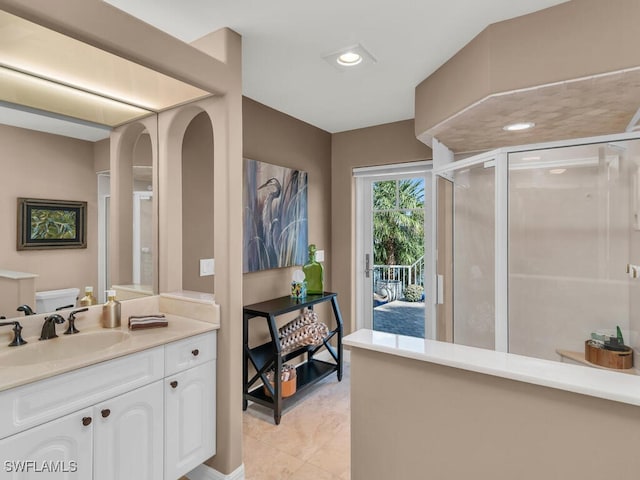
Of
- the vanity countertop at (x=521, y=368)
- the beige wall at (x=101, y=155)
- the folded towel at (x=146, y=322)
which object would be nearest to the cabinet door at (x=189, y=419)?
the folded towel at (x=146, y=322)

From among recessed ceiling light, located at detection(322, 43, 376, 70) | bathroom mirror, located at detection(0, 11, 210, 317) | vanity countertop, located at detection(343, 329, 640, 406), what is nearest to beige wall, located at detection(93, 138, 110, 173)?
bathroom mirror, located at detection(0, 11, 210, 317)

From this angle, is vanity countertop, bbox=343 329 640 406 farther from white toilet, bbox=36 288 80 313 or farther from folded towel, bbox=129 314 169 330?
white toilet, bbox=36 288 80 313

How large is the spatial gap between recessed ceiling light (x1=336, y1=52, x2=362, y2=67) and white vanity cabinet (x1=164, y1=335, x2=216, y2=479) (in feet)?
Result: 5.98

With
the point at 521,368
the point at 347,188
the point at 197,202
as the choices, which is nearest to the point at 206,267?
the point at 197,202

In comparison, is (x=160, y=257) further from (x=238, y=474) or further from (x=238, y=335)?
(x=238, y=474)

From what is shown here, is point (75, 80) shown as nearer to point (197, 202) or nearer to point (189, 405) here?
point (197, 202)

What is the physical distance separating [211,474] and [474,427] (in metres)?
1.46

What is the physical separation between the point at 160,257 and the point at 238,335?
724 mm

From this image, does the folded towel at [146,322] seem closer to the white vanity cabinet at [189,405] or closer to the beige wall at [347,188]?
the white vanity cabinet at [189,405]

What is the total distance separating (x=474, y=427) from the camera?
4.00ft

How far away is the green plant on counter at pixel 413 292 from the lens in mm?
3439

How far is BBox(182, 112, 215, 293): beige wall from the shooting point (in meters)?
2.31

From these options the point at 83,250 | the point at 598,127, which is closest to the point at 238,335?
the point at 83,250

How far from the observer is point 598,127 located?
87.3 inches
